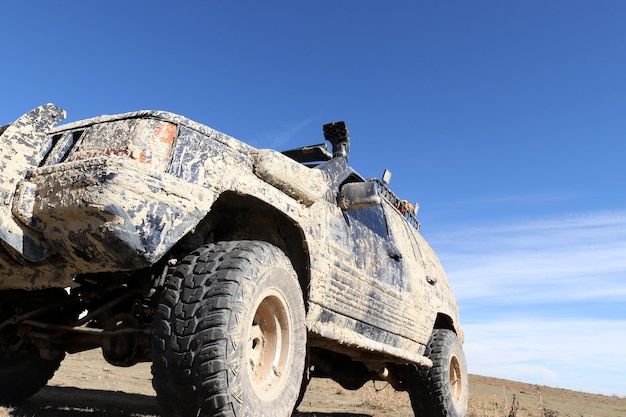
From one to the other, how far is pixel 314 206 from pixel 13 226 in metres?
1.83

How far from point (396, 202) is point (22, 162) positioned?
13.4 feet

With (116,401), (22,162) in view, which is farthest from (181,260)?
(116,401)

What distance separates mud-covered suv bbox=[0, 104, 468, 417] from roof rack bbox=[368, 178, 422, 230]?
3.09 ft

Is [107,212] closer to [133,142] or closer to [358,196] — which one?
[133,142]

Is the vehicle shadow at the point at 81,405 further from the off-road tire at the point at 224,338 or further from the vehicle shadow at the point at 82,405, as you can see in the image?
the off-road tire at the point at 224,338

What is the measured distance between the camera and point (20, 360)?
439 centimetres

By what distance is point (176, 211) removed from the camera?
283 centimetres

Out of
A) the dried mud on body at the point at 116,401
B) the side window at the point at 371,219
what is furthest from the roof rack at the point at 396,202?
the dried mud on body at the point at 116,401

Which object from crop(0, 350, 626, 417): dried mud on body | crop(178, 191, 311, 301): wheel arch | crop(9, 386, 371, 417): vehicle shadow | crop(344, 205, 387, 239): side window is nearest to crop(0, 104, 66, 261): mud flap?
crop(178, 191, 311, 301): wheel arch

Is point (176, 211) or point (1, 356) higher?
point (176, 211)

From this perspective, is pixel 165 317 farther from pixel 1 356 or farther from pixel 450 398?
pixel 450 398

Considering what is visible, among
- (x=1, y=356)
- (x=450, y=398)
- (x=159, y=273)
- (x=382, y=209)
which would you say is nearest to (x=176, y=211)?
(x=159, y=273)

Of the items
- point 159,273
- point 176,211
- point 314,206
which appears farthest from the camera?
point 314,206

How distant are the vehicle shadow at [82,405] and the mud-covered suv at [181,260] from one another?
12.1 inches
